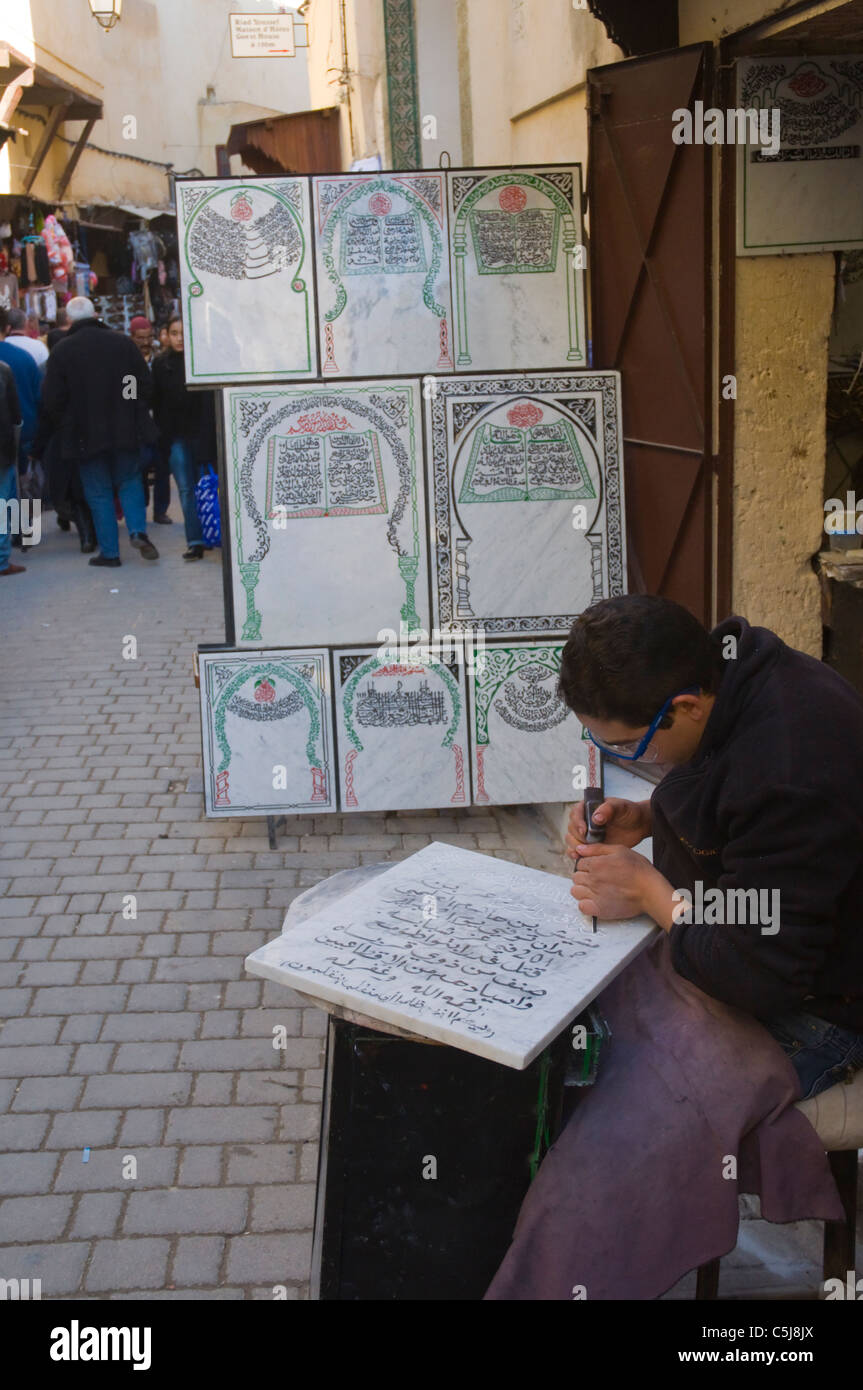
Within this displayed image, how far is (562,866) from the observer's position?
505 centimetres

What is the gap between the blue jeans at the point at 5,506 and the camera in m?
10.1

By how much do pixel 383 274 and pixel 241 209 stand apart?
0.56 metres

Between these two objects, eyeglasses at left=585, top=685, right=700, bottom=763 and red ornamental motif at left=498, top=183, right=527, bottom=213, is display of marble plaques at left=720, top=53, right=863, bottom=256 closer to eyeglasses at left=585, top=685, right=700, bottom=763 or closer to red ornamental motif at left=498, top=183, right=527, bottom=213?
red ornamental motif at left=498, top=183, right=527, bottom=213

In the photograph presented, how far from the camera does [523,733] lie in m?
5.18

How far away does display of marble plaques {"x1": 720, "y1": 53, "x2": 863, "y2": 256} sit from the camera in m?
4.69

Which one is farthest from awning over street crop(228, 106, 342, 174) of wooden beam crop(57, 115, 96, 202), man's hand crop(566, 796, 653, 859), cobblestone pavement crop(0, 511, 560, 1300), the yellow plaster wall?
man's hand crop(566, 796, 653, 859)

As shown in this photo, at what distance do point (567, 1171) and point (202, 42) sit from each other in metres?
26.6

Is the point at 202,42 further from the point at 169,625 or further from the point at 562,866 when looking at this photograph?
the point at 562,866

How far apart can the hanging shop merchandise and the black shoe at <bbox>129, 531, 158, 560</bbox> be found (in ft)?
19.6

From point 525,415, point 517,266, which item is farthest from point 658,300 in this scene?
point 525,415

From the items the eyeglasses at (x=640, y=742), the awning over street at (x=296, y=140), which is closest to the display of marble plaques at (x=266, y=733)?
the eyeglasses at (x=640, y=742)

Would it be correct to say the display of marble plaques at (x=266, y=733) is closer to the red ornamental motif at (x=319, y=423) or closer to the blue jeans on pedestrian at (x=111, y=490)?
the red ornamental motif at (x=319, y=423)

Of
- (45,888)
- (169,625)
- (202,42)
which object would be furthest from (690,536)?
(202,42)

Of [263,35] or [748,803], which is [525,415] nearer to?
[748,803]
